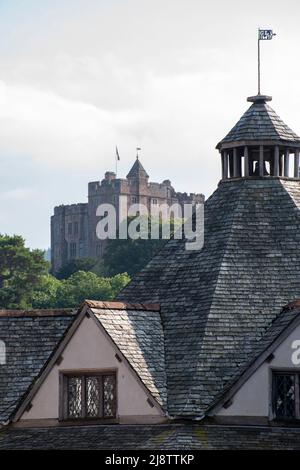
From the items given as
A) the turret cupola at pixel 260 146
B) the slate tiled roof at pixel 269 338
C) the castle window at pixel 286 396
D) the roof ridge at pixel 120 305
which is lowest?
the castle window at pixel 286 396

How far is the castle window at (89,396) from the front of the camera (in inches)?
1638

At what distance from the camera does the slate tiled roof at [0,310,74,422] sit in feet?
142

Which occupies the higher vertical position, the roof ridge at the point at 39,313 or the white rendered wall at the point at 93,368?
the roof ridge at the point at 39,313

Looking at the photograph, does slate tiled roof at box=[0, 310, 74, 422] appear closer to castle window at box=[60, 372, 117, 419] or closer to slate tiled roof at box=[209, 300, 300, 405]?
castle window at box=[60, 372, 117, 419]

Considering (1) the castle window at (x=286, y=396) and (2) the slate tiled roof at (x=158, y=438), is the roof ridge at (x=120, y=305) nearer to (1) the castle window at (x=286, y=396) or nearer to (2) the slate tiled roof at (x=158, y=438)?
(2) the slate tiled roof at (x=158, y=438)

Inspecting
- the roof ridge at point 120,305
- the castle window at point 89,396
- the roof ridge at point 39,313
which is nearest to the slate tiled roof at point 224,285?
the roof ridge at point 120,305

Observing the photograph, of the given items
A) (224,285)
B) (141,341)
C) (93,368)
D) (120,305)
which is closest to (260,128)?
(224,285)

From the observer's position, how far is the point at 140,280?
45.6 m

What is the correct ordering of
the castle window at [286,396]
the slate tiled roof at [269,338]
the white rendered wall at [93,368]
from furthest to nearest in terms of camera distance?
the white rendered wall at [93,368], the slate tiled roof at [269,338], the castle window at [286,396]

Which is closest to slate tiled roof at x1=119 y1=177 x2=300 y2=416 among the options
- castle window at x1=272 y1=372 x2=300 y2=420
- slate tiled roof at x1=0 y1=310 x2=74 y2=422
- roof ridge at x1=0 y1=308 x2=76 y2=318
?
castle window at x1=272 y1=372 x2=300 y2=420

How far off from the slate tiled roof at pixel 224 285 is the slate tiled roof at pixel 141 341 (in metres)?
0.21

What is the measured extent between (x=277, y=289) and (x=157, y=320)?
2.79 m

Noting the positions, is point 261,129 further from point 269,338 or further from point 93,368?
point 93,368
